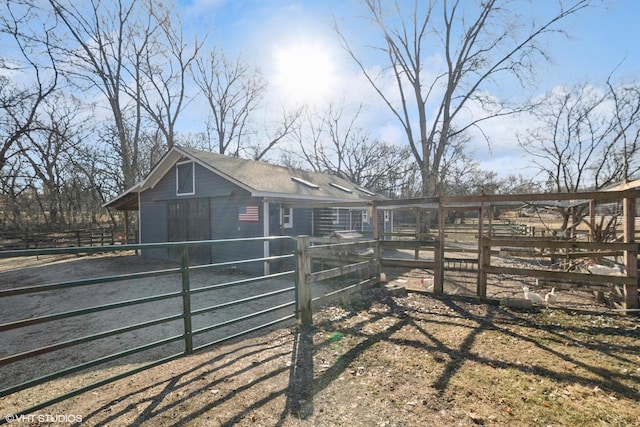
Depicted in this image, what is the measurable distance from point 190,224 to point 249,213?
12.0 feet

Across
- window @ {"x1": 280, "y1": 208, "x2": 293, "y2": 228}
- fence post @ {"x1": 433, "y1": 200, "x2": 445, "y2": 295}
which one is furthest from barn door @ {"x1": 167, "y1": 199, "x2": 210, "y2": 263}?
fence post @ {"x1": 433, "y1": 200, "x2": 445, "y2": 295}

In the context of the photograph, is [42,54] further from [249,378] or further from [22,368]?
[249,378]

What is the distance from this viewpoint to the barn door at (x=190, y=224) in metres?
12.1

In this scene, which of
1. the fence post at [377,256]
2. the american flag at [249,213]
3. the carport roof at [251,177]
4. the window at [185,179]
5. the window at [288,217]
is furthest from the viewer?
the window at [185,179]

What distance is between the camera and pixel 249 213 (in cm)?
1055

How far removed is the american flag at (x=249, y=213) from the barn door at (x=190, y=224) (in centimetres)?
191

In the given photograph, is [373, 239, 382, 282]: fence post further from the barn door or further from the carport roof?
the barn door

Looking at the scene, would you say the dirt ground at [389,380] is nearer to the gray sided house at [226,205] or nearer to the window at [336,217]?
the gray sided house at [226,205]

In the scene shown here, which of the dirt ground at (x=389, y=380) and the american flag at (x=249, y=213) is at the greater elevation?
the american flag at (x=249, y=213)

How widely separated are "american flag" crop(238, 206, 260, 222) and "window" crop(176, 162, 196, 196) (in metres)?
2.80

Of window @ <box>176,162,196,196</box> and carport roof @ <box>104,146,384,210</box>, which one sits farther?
window @ <box>176,162,196,196</box>

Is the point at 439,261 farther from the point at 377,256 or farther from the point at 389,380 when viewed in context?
the point at 389,380

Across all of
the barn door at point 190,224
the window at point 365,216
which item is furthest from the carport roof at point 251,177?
the barn door at point 190,224

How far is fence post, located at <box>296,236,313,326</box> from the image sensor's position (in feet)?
15.4
